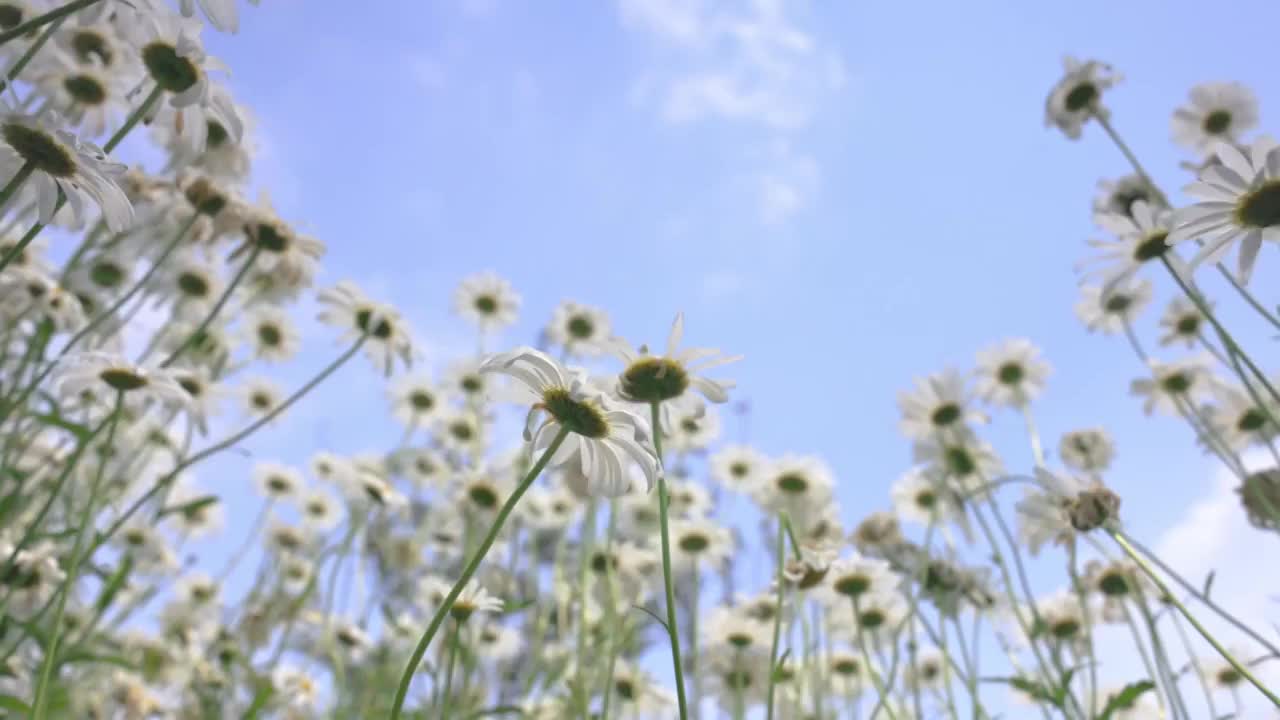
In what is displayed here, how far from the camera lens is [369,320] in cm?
237

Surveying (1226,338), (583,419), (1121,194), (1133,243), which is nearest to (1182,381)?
(1121,194)

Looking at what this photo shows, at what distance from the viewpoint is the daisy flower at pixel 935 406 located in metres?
2.57

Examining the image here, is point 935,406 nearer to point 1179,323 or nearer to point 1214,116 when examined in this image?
point 1179,323

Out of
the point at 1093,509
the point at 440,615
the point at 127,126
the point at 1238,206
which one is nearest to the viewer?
the point at 440,615

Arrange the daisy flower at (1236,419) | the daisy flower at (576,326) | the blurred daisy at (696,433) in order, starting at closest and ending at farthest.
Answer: the daisy flower at (1236,419), the blurred daisy at (696,433), the daisy flower at (576,326)

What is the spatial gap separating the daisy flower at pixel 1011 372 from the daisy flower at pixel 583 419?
7.43ft

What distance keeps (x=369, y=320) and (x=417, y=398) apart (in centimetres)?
150

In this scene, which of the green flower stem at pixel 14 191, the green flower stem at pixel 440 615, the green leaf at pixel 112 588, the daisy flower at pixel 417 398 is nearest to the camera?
the green flower stem at pixel 440 615

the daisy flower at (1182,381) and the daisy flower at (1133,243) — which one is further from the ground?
the daisy flower at (1182,381)

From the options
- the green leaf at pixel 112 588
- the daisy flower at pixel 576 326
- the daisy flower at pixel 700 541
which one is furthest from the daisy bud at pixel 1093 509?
the daisy flower at pixel 576 326

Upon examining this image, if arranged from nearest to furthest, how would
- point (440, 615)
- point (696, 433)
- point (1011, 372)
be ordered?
point (440, 615), point (1011, 372), point (696, 433)

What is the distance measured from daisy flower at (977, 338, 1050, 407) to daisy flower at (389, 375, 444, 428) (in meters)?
2.10

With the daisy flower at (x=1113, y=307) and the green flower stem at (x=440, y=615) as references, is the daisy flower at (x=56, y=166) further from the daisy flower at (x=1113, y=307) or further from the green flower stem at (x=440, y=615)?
the daisy flower at (x=1113, y=307)

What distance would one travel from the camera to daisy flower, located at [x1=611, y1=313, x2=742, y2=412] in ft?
3.81
